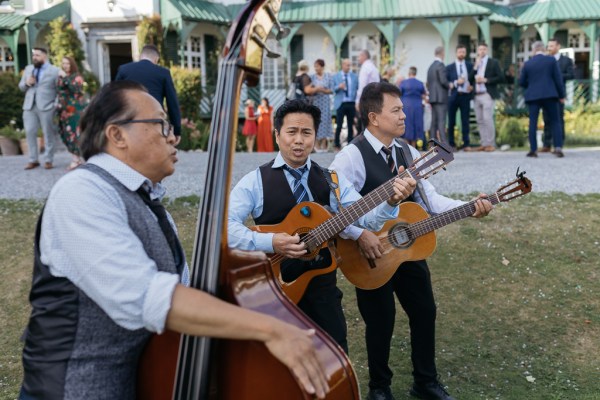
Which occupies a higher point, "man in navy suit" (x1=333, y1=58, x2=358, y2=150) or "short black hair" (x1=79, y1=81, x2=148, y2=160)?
"man in navy suit" (x1=333, y1=58, x2=358, y2=150)

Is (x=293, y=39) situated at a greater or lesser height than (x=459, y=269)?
greater

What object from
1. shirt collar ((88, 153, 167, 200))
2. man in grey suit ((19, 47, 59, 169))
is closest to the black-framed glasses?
shirt collar ((88, 153, 167, 200))

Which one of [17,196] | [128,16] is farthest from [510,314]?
[128,16]

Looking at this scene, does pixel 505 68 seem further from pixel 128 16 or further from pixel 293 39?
pixel 128 16

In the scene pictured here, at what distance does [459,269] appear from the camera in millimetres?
6438

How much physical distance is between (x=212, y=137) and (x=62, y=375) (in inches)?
34.0

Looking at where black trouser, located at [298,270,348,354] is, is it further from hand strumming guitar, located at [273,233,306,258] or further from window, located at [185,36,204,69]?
window, located at [185,36,204,69]

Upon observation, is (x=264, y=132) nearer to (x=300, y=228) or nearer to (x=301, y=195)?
(x=301, y=195)

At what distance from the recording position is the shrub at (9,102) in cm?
2069

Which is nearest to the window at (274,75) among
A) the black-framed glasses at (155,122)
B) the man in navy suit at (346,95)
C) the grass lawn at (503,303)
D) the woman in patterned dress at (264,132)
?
the woman in patterned dress at (264,132)

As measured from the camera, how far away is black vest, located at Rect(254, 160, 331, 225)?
3.76 m

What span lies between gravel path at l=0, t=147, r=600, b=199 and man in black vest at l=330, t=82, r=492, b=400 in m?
4.76

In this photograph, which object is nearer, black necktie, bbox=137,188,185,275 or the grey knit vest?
the grey knit vest

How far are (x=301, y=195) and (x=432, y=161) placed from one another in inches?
30.0
